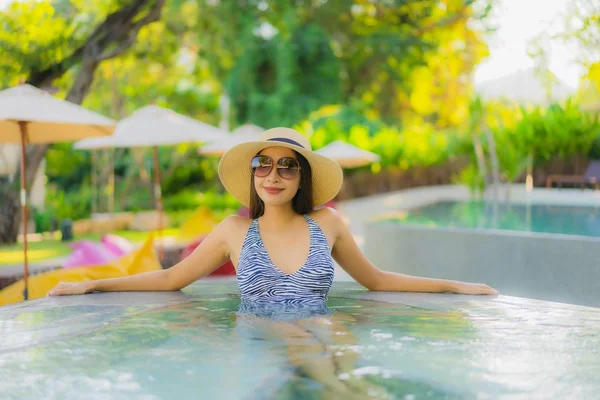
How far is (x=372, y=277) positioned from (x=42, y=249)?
12.1m

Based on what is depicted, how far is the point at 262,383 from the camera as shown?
7.20 ft

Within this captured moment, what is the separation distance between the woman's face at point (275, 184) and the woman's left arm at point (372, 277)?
0.91ft

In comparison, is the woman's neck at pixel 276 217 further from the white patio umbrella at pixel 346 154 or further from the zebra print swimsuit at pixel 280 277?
the white patio umbrella at pixel 346 154

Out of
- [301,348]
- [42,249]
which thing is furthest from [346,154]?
[301,348]

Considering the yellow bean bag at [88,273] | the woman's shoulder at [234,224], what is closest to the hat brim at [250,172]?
the woman's shoulder at [234,224]

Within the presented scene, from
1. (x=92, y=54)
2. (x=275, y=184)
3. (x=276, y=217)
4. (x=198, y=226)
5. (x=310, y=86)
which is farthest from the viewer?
(x=310, y=86)

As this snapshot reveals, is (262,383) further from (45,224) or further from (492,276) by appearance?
(45,224)

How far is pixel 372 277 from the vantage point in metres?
3.73

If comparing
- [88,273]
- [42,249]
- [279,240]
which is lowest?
[42,249]

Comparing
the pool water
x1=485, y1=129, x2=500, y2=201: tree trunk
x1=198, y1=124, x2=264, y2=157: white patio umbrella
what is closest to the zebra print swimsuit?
the pool water

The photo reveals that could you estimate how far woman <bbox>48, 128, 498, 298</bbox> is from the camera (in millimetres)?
3354

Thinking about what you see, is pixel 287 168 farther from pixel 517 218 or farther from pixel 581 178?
pixel 581 178

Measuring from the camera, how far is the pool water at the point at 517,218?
27.8 ft

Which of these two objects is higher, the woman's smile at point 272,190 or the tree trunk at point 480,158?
the tree trunk at point 480,158
